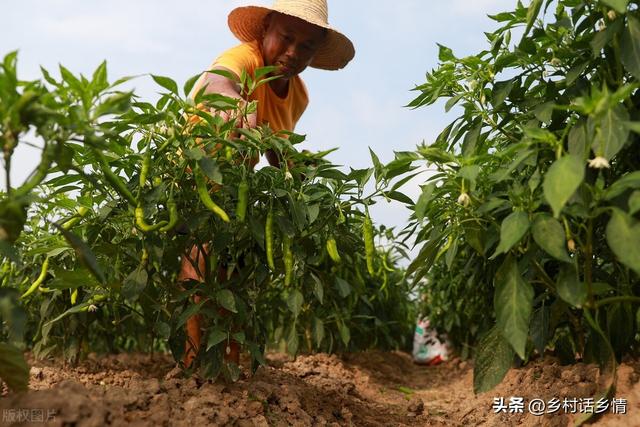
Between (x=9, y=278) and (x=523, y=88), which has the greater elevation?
(x=523, y=88)

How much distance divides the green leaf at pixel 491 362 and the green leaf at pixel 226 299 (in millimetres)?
728

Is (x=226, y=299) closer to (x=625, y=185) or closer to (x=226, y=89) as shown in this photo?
(x=226, y=89)

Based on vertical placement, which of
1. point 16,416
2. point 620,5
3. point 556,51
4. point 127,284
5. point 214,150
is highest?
point 556,51

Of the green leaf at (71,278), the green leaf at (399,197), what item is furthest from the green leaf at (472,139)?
the green leaf at (71,278)

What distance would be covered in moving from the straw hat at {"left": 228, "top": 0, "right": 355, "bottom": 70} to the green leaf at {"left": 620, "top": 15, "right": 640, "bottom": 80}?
131 cm

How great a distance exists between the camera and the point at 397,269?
4887 millimetres

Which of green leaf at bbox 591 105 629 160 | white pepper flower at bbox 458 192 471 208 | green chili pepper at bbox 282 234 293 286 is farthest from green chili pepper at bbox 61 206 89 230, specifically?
green leaf at bbox 591 105 629 160

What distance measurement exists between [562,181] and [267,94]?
72.3 inches

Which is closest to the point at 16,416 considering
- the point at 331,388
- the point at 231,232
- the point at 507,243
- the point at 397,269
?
the point at 231,232

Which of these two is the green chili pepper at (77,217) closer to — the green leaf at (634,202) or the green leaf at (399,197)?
the green leaf at (399,197)

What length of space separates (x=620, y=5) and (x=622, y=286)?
809 mm

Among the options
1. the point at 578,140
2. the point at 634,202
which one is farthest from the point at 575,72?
the point at 634,202

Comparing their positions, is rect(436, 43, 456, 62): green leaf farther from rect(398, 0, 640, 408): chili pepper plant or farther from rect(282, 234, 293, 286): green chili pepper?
rect(282, 234, 293, 286): green chili pepper

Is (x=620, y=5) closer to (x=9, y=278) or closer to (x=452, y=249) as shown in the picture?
(x=452, y=249)
